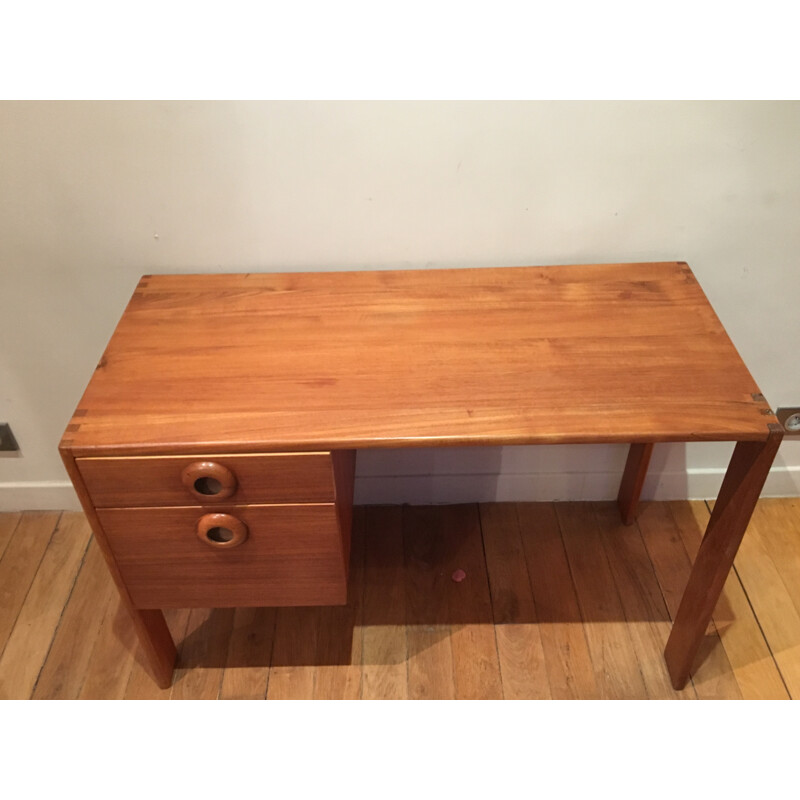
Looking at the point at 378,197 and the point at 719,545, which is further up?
the point at 378,197

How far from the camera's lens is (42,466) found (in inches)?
68.5

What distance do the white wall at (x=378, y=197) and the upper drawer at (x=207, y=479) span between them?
0.51 metres

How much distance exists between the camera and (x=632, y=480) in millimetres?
1690

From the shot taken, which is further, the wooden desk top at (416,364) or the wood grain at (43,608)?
the wood grain at (43,608)

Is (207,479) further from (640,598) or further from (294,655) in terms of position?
(640,598)

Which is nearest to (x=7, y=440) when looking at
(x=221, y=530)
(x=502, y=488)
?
(x=221, y=530)

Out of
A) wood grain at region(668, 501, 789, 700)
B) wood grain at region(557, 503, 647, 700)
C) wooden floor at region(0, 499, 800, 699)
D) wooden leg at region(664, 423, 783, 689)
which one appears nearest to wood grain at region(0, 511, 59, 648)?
wooden floor at region(0, 499, 800, 699)

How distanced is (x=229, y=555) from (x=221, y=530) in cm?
4

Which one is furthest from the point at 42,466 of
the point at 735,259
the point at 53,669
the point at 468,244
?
the point at 735,259

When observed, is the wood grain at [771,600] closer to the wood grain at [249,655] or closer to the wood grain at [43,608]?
the wood grain at [249,655]

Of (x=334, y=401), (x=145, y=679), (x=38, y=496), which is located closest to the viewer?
(x=334, y=401)

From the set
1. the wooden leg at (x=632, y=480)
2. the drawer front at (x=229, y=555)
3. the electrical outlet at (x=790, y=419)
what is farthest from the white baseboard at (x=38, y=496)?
the electrical outlet at (x=790, y=419)

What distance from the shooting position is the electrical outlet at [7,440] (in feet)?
5.45
